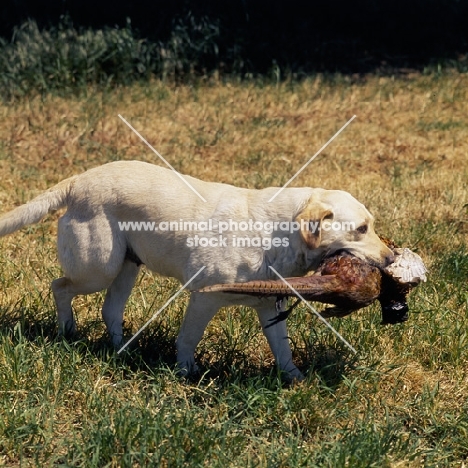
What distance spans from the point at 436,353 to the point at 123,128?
5285 mm

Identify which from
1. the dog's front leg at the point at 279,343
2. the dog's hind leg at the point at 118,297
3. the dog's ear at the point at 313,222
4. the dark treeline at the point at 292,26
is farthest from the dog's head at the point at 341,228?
the dark treeline at the point at 292,26

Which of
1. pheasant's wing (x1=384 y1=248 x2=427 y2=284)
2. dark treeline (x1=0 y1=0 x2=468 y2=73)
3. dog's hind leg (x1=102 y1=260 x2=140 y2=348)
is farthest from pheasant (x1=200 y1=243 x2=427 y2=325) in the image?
dark treeline (x1=0 y1=0 x2=468 y2=73)

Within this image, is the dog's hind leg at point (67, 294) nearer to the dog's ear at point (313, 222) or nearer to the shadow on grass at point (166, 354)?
the shadow on grass at point (166, 354)

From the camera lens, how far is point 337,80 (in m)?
11.6

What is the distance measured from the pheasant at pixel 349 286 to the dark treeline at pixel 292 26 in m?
7.78

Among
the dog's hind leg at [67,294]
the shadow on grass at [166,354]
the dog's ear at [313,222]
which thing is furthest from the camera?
the dog's hind leg at [67,294]

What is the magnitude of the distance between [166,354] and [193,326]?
0.41 metres

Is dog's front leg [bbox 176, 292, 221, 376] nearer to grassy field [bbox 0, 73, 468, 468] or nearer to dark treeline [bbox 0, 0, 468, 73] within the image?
grassy field [bbox 0, 73, 468, 468]

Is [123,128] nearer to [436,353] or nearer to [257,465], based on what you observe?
[436,353]

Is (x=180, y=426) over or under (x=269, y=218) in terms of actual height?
under

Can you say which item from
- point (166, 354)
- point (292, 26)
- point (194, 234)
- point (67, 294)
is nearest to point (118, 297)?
point (67, 294)

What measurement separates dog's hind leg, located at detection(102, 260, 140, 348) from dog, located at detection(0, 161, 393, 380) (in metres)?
0.06

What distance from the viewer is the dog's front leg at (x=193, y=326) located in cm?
448

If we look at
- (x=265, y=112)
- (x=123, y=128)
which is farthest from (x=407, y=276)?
(x=265, y=112)
